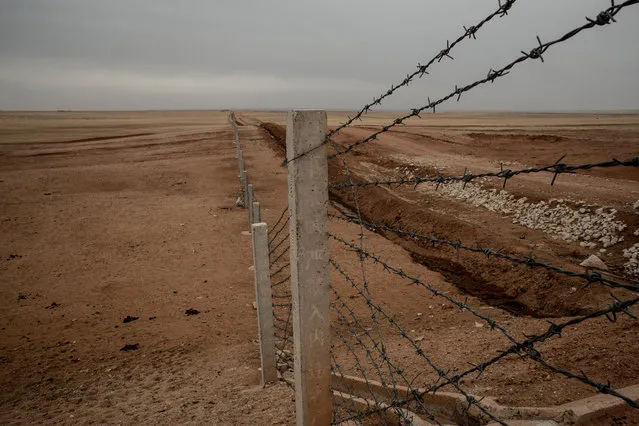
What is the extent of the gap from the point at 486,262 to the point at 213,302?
533cm

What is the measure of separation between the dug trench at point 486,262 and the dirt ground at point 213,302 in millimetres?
35

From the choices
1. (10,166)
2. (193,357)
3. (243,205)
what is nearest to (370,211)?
(243,205)

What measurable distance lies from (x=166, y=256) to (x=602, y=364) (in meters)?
7.34

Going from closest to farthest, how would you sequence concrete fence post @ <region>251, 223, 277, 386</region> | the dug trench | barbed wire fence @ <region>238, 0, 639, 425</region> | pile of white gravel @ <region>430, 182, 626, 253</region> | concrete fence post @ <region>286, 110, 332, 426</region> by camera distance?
barbed wire fence @ <region>238, 0, 639, 425</region>
concrete fence post @ <region>286, 110, 332, 426</region>
concrete fence post @ <region>251, 223, 277, 386</region>
the dug trench
pile of white gravel @ <region>430, 182, 626, 253</region>

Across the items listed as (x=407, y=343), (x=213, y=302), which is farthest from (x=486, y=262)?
(x=213, y=302)

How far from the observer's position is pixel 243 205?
→ 11.6m

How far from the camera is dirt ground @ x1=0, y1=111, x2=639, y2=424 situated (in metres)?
3.87

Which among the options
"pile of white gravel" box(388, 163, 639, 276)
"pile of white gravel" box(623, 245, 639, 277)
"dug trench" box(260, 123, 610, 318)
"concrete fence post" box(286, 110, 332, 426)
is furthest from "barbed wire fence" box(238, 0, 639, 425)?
"pile of white gravel" box(388, 163, 639, 276)

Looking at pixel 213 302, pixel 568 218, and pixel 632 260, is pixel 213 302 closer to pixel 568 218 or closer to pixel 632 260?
pixel 632 260

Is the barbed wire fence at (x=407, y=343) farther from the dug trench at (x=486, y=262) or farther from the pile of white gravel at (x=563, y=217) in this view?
the pile of white gravel at (x=563, y=217)

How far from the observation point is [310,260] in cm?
221

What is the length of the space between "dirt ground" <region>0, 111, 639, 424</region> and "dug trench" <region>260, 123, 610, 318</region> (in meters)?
0.03

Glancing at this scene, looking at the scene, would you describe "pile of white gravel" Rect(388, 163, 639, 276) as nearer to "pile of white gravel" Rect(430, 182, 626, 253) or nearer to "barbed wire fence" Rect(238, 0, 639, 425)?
"pile of white gravel" Rect(430, 182, 626, 253)

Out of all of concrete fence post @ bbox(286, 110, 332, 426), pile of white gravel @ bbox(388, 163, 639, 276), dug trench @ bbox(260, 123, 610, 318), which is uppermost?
concrete fence post @ bbox(286, 110, 332, 426)
